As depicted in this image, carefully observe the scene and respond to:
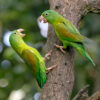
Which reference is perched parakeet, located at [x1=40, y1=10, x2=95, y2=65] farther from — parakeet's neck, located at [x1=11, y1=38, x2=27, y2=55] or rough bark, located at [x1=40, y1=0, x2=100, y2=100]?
parakeet's neck, located at [x1=11, y1=38, x2=27, y2=55]

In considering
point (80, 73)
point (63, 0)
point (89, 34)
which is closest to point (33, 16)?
point (89, 34)

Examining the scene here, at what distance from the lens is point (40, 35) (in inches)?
292

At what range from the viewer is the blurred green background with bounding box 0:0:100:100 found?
634cm

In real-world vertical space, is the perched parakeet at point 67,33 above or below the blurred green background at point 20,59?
above

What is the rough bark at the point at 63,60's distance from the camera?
4.03m

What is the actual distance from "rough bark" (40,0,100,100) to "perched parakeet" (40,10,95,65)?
105 millimetres

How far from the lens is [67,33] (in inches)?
169

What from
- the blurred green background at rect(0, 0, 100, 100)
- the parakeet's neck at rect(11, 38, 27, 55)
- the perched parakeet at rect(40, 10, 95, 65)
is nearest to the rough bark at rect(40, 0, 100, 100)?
the perched parakeet at rect(40, 10, 95, 65)

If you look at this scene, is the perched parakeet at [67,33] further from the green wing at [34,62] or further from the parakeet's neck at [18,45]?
the parakeet's neck at [18,45]

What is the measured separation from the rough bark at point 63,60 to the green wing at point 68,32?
0.41ft

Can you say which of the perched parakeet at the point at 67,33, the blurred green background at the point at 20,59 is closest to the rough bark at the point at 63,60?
the perched parakeet at the point at 67,33

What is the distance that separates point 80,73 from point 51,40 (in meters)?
2.16

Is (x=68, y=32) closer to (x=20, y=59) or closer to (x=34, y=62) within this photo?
(x=34, y=62)

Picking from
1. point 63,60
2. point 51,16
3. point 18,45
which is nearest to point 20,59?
point 18,45
